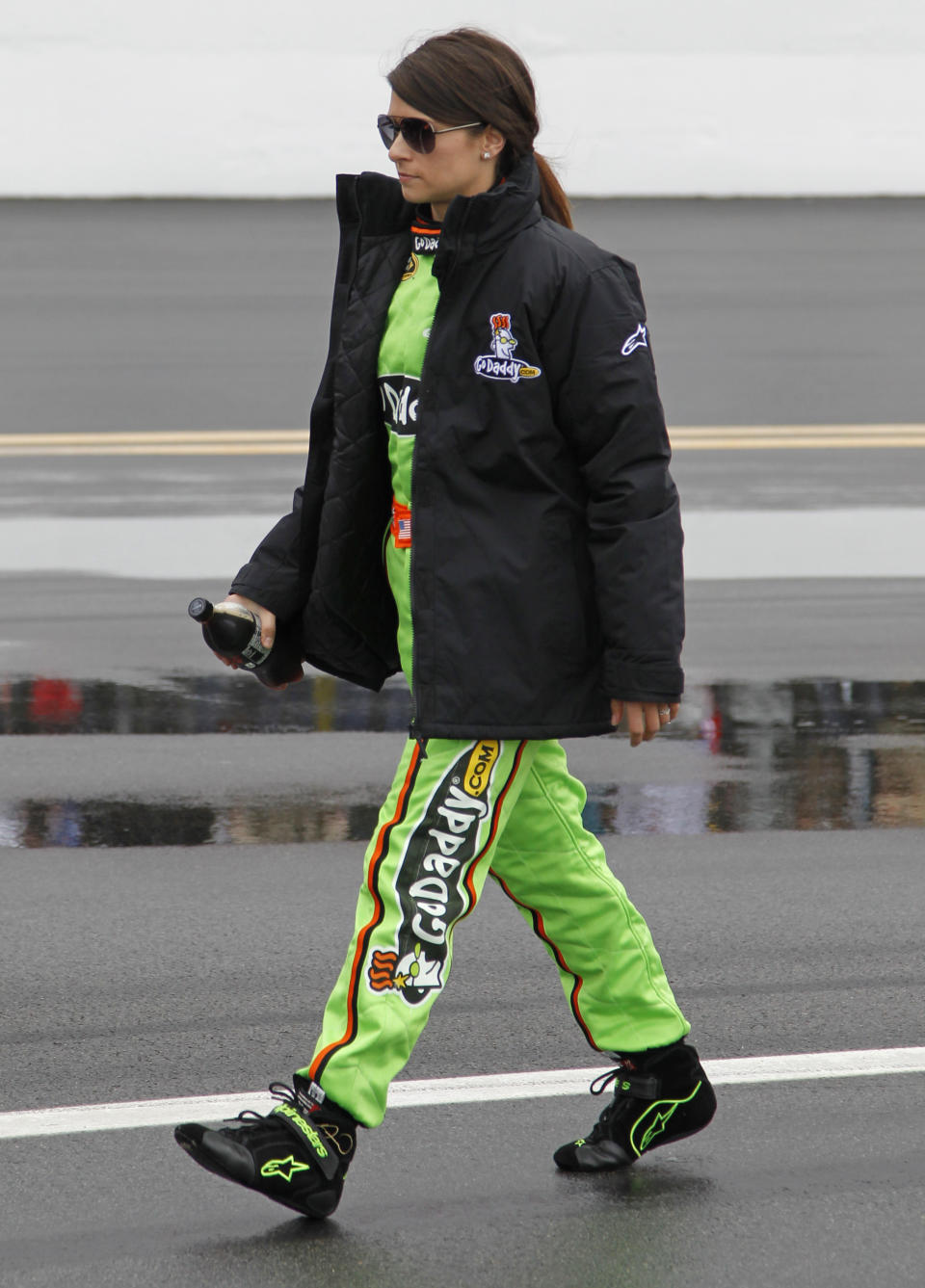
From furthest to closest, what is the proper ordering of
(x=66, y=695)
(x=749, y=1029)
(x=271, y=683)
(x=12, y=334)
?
1. (x=12, y=334)
2. (x=66, y=695)
3. (x=749, y=1029)
4. (x=271, y=683)

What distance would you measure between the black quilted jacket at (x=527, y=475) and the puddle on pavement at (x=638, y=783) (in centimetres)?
230

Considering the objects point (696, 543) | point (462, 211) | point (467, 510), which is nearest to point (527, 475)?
point (467, 510)

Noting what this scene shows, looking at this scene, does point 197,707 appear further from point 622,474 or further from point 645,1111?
point 622,474

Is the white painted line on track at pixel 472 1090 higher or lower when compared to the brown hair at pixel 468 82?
lower

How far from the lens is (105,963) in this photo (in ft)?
14.5

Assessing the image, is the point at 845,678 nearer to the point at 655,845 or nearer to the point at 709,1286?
the point at 655,845

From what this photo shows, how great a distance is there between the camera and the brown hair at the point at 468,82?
3.08 metres

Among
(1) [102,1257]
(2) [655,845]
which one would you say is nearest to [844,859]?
(2) [655,845]

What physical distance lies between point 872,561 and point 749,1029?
525cm

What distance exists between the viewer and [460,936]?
4582 millimetres

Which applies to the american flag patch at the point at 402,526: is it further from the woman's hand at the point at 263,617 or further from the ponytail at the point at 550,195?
the ponytail at the point at 550,195

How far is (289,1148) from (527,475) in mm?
1118

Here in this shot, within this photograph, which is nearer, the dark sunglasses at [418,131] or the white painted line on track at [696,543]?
the dark sunglasses at [418,131]

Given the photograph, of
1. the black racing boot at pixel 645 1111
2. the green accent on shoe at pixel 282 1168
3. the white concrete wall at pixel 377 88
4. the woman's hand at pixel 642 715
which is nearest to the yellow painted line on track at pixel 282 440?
the black racing boot at pixel 645 1111
